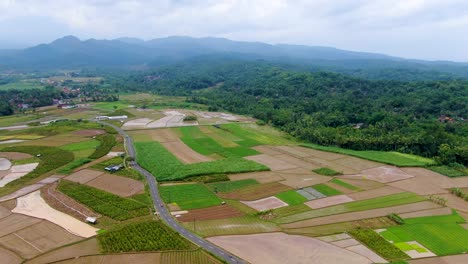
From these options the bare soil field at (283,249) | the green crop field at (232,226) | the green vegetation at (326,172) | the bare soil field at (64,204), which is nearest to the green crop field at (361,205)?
the green crop field at (232,226)

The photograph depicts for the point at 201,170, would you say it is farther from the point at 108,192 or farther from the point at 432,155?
the point at 432,155

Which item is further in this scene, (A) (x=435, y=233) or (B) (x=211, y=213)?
(B) (x=211, y=213)

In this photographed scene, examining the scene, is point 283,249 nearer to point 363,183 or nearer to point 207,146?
point 363,183

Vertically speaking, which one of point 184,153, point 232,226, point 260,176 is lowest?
point 232,226

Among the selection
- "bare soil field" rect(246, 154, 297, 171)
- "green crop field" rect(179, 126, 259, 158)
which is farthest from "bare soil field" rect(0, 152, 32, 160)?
"bare soil field" rect(246, 154, 297, 171)

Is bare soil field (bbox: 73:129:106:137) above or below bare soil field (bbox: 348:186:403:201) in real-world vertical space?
above

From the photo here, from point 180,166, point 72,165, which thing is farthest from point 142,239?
point 72,165

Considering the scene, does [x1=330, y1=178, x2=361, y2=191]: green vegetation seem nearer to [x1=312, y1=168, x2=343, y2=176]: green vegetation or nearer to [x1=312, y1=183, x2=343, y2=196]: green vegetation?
[x1=312, y1=168, x2=343, y2=176]: green vegetation

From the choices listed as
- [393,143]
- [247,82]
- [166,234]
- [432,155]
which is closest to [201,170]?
[166,234]
